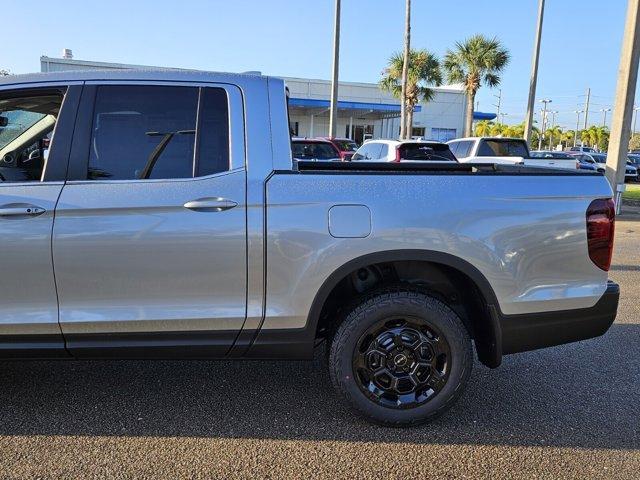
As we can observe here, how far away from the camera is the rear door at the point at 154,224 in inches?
112

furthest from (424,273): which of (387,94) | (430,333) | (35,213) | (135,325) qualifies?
(387,94)

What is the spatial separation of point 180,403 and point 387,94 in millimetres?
45292

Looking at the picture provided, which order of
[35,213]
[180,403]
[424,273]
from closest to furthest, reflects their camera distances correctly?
[35,213] < [424,273] < [180,403]

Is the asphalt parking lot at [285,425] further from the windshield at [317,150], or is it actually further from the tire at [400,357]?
the windshield at [317,150]

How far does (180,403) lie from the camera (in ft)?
11.4

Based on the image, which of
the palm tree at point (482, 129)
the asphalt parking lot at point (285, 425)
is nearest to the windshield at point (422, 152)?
the asphalt parking lot at point (285, 425)

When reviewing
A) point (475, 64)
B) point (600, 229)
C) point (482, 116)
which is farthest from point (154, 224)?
point (482, 116)

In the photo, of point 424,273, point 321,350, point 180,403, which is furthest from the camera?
point 321,350

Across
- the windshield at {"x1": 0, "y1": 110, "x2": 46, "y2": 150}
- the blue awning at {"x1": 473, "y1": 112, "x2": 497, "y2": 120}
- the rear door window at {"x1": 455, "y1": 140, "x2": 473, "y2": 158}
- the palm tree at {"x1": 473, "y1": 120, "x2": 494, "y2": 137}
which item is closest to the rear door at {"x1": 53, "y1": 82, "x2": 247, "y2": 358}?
the windshield at {"x1": 0, "y1": 110, "x2": 46, "y2": 150}

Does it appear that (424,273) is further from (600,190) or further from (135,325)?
(135,325)

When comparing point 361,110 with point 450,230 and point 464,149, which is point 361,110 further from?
point 450,230

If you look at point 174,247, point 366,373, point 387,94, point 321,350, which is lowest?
point 321,350

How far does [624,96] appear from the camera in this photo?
12.6 m

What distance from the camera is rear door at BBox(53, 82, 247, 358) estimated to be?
285 centimetres
